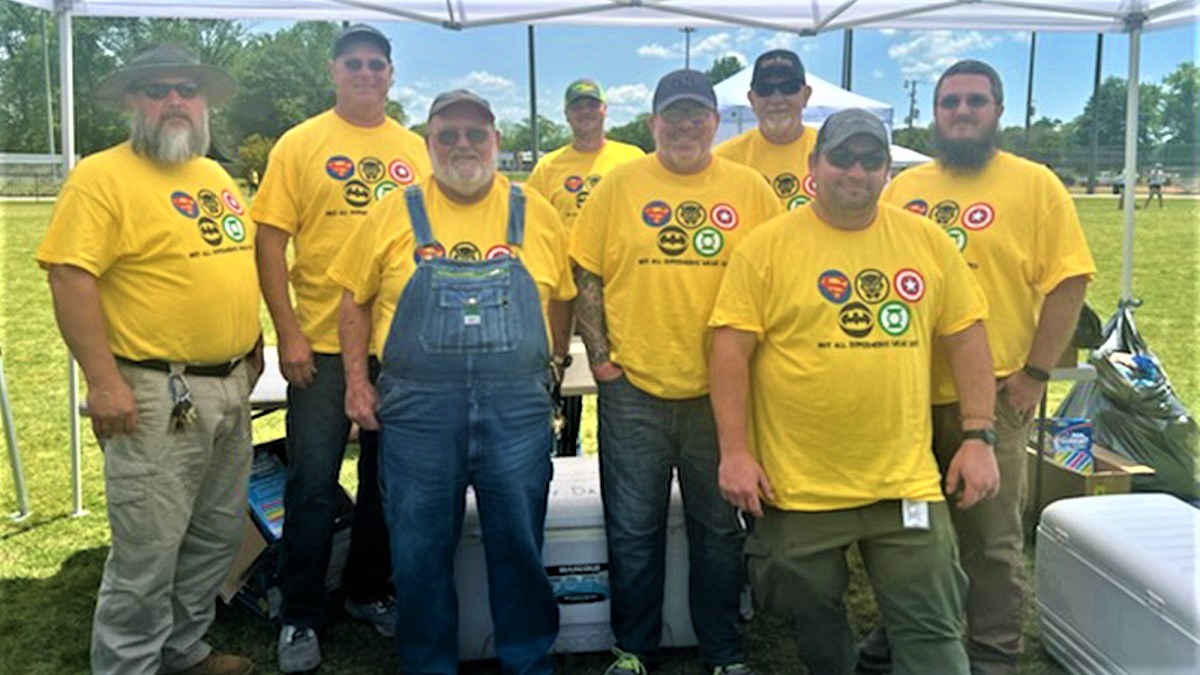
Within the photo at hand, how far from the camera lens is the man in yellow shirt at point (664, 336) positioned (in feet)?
8.66

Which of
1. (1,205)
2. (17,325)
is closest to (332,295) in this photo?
(17,325)

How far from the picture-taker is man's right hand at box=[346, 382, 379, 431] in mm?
2691

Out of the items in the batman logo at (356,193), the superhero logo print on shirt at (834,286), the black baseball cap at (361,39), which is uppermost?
the black baseball cap at (361,39)

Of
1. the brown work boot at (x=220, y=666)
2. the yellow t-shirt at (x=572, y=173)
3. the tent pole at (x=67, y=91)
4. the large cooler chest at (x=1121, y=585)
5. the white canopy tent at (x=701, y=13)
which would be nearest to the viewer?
the large cooler chest at (x=1121, y=585)

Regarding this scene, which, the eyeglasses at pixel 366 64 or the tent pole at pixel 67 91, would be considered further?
the tent pole at pixel 67 91

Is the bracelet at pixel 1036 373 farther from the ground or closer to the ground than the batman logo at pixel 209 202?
closer to the ground

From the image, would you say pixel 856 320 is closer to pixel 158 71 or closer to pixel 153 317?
pixel 153 317

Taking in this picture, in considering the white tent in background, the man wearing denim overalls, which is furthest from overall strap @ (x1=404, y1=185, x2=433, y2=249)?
the white tent in background

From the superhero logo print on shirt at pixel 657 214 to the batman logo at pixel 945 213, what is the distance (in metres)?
0.85

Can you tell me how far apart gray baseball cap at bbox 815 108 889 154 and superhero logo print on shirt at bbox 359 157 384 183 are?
1.45 meters

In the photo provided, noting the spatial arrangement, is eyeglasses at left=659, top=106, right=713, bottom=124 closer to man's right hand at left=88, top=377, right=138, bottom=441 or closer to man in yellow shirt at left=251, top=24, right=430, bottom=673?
man in yellow shirt at left=251, top=24, right=430, bottom=673

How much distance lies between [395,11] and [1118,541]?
3.58m

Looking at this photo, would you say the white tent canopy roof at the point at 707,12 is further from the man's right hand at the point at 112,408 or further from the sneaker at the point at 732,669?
the sneaker at the point at 732,669

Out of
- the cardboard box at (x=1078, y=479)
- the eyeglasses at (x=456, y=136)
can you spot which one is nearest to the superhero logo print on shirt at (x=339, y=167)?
the eyeglasses at (x=456, y=136)
